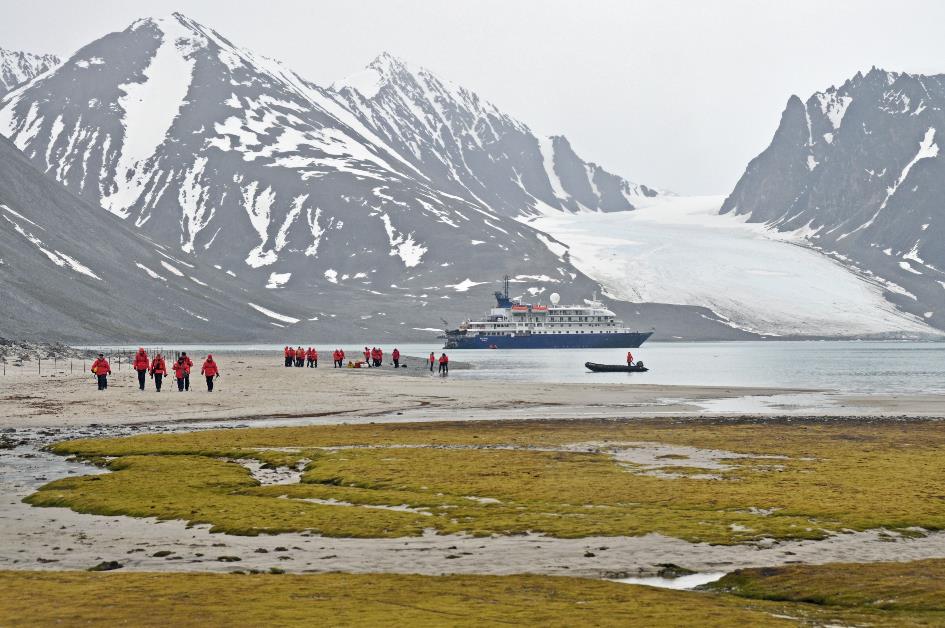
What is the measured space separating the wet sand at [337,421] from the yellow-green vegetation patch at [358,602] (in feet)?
4.29

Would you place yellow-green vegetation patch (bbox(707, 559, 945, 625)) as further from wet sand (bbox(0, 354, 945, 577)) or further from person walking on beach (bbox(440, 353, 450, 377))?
person walking on beach (bbox(440, 353, 450, 377))

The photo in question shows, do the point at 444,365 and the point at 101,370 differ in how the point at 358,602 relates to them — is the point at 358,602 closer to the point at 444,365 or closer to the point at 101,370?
the point at 101,370

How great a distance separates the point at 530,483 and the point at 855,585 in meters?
12.0

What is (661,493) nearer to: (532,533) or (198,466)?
(532,533)

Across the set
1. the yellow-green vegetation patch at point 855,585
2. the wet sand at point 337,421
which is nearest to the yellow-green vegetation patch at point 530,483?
the wet sand at point 337,421

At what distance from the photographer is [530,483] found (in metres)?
28.3

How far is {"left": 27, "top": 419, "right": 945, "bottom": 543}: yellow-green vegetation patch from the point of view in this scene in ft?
74.5

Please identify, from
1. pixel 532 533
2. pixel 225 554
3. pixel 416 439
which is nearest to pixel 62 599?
pixel 225 554

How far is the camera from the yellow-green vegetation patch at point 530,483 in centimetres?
2272

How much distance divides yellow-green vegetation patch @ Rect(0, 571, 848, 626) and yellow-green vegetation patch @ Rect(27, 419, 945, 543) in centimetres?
449

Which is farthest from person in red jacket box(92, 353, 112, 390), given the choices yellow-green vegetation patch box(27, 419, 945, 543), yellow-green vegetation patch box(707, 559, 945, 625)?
yellow-green vegetation patch box(707, 559, 945, 625)

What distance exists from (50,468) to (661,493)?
16.5 metres

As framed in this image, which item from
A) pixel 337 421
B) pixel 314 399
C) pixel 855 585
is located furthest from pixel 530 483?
pixel 314 399

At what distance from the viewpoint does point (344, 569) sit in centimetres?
1864
